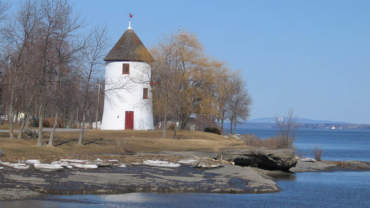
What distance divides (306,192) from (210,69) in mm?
34443

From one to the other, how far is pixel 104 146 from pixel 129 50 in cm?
1835

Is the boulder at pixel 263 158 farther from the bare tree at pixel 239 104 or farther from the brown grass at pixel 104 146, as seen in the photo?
the bare tree at pixel 239 104

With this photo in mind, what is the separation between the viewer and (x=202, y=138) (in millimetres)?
59562

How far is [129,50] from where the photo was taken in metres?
60.3

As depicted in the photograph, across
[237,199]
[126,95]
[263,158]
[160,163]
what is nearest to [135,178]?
[237,199]

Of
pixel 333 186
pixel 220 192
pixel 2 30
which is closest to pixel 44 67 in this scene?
pixel 2 30

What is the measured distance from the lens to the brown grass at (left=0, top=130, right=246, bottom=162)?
34719 millimetres

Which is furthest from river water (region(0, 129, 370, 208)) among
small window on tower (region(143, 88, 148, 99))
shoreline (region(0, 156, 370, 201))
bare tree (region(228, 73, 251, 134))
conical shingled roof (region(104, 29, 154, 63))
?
bare tree (region(228, 73, 251, 134))

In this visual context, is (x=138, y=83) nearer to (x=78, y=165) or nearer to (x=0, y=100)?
(x=0, y=100)

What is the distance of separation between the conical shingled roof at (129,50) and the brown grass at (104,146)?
778 centimetres

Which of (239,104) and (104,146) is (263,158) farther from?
(239,104)

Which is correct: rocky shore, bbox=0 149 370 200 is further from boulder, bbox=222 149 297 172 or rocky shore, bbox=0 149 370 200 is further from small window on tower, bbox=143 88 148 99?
small window on tower, bbox=143 88 148 99

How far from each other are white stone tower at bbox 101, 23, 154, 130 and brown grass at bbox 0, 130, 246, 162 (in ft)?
11.0

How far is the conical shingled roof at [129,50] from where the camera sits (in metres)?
59.9
